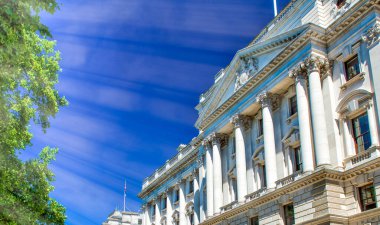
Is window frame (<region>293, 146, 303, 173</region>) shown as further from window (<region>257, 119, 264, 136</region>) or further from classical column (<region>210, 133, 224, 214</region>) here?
classical column (<region>210, 133, 224, 214</region>)

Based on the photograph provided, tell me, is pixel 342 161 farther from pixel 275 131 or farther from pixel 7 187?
pixel 7 187

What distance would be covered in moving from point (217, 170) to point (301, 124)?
40.2ft

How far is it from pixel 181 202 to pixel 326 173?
27897 mm

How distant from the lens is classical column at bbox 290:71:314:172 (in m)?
28.9

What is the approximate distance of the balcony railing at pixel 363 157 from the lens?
81.9 ft

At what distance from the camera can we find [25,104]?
21.4m

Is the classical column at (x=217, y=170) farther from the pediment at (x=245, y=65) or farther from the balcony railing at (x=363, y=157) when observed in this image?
the balcony railing at (x=363, y=157)

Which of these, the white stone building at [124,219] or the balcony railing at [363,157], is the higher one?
the white stone building at [124,219]

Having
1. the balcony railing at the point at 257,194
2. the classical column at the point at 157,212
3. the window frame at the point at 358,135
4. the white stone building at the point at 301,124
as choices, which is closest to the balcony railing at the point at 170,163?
the classical column at the point at 157,212

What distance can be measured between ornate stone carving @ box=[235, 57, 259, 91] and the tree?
17.6m

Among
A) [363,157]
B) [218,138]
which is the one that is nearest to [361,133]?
[363,157]

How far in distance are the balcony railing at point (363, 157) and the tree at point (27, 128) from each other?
54.6ft

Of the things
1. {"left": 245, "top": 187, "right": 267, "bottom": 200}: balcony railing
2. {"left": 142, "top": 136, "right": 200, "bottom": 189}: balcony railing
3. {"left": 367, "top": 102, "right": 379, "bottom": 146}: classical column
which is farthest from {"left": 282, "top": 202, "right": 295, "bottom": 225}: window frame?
{"left": 142, "top": 136, "right": 200, "bottom": 189}: balcony railing

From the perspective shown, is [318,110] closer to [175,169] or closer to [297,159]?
[297,159]
